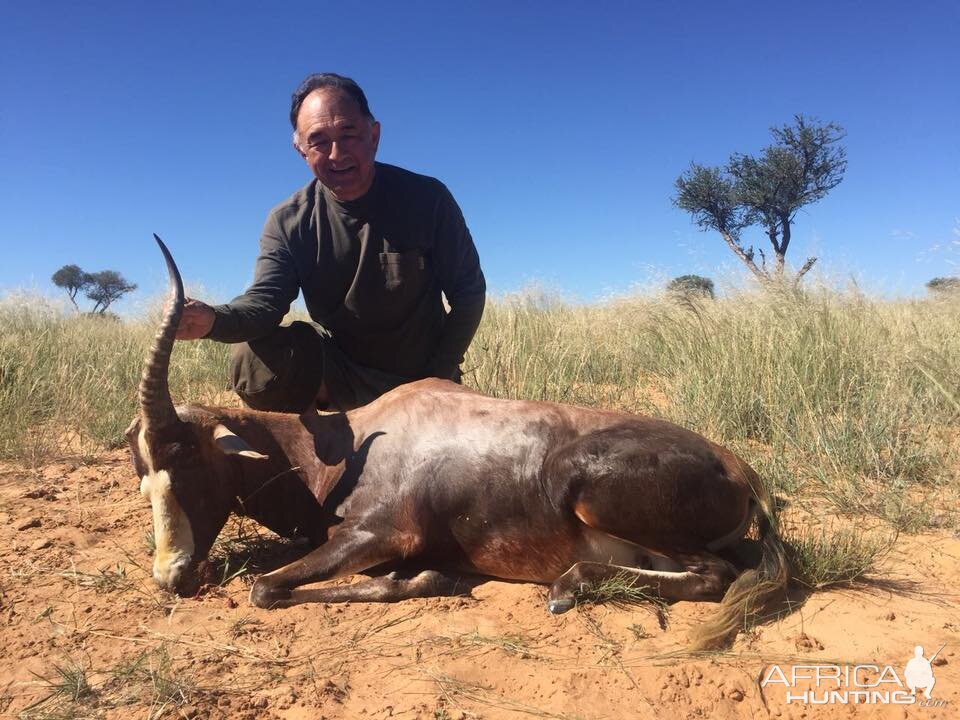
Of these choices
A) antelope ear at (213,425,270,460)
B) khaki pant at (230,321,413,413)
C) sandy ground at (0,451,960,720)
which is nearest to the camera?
sandy ground at (0,451,960,720)

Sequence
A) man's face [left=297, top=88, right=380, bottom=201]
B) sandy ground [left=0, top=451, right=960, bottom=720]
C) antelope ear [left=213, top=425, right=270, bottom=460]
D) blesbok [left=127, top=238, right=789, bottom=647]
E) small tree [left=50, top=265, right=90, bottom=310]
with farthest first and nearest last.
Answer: small tree [left=50, top=265, right=90, bottom=310] < man's face [left=297, top=88, right=380, bottom=201] < antelope ear [left=213, top=425, right=270, bottom=460] < blesbok [left=127, top=238, right=789, bottom=647] < sandy ground [left=0, top=451, right=960, bottom=720]

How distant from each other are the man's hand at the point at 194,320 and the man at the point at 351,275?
1.74 feet

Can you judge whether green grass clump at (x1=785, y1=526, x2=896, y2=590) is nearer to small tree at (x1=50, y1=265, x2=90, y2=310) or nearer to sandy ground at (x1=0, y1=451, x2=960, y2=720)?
sandy ground at (x1=0, y1=451, x2=960, y2=720)

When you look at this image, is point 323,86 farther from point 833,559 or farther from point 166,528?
point 833,559

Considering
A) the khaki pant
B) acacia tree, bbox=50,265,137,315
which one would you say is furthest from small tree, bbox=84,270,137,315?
the khaki pant

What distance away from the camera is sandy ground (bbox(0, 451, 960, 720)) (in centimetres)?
222

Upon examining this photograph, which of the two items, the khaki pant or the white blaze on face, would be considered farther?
the khaki pant

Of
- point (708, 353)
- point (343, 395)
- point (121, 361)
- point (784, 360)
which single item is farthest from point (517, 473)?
point (121, 361)

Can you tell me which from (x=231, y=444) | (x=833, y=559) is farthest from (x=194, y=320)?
(x=833, y=559)

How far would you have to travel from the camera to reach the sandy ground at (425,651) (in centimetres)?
222

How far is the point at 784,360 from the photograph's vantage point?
5.59 m

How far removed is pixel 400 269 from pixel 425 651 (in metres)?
2.74

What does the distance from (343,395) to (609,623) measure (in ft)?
9.18

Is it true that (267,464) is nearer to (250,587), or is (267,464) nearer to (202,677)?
(250,587)
